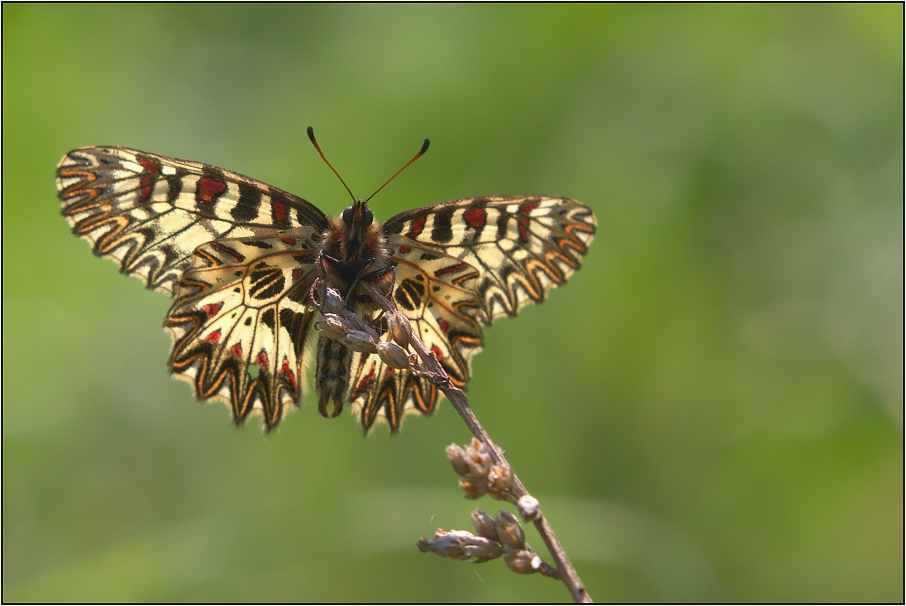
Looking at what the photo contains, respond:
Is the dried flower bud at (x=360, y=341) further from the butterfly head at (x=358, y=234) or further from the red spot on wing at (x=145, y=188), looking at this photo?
the red spot on wing at (x=145, y=188)

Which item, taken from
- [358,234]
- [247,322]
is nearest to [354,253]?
[358,234]

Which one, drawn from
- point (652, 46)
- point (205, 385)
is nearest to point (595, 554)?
point (205, 385)

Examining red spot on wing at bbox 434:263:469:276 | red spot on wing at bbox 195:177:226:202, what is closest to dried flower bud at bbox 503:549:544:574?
Answer: red spot on wing at bbox 434:263:469:276

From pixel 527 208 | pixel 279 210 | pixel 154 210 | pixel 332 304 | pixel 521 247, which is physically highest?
pixel 154 210

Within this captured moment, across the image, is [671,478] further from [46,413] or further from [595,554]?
[46,413]

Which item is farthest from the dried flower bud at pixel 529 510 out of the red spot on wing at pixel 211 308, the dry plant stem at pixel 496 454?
the red spot on wing at pixel 211 308

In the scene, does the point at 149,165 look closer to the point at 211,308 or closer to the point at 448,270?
the point at 211,308
